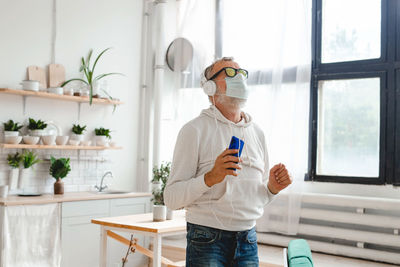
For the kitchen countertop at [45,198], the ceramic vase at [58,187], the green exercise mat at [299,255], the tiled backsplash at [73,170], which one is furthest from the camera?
the ceramic vase at [58,187]

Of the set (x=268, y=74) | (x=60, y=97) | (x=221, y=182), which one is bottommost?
(x=221, y=182)

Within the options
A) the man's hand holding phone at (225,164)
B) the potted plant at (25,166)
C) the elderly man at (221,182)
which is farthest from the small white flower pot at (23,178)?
the man's hand holding phone at (225,164)

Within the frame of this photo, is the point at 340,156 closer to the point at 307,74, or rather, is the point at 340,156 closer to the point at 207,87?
the point at 307,74

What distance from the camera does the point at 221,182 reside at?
1704 mm

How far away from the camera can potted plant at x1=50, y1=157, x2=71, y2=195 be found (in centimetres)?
458

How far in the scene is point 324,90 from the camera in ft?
16.6

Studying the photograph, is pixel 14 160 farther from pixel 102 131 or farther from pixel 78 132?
pixel 102 131

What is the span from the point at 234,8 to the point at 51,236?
344 cm

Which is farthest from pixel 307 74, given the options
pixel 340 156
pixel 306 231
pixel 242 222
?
pixel 242 222

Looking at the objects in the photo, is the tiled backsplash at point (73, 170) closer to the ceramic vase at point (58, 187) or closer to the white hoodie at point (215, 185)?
the ceramic vase at point (58, 187)

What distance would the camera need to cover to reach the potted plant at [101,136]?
5.16m

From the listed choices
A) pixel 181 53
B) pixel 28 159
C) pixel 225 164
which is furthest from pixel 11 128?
pixel 225 164

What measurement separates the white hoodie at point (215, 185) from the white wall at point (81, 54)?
321cm

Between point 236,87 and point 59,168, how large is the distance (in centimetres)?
324
